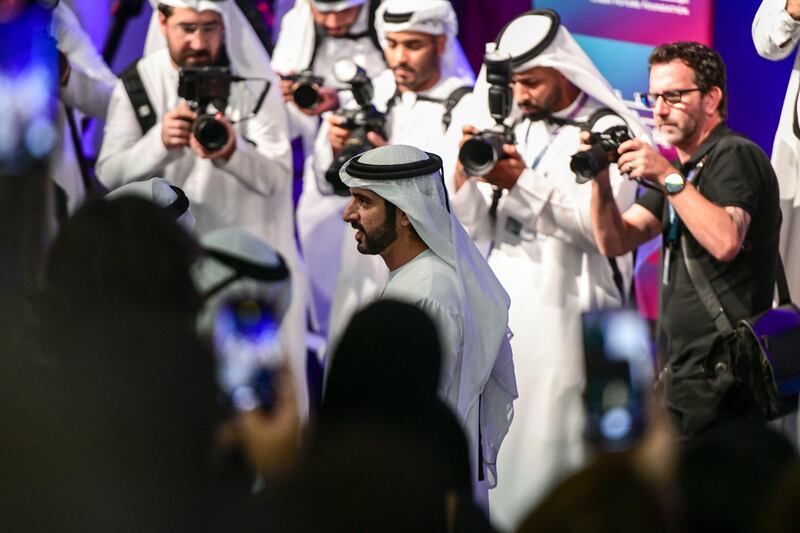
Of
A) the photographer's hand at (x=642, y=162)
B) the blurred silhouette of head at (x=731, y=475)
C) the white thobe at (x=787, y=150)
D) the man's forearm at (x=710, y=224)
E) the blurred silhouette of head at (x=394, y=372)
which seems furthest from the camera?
the white thobe at (x=787, y=150)

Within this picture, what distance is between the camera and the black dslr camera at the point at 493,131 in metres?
5.14

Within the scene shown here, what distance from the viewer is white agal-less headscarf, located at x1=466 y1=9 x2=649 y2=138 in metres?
5.49

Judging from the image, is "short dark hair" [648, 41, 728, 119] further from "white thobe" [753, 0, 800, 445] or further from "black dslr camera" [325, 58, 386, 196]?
"black dslr camera" [325, 58, 386, 196]

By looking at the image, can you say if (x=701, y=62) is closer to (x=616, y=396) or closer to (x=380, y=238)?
(x=380, y=238)

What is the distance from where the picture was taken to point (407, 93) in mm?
6277

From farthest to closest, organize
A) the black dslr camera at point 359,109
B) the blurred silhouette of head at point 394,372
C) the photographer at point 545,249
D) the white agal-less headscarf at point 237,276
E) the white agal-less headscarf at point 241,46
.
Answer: the white agal-less headscarf at point 241,46
the black dslr camera at point 359,109
the photographer at point 545,249
the white agal-less headscarf at point 237,276
the blurred silhouette of head at point 394,372

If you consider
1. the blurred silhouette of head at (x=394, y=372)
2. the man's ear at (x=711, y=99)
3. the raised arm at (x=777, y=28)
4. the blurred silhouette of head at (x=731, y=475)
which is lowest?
the man's ear at (x=711, y=99)

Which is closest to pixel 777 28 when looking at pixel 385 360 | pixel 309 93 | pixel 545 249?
pixel 545 249

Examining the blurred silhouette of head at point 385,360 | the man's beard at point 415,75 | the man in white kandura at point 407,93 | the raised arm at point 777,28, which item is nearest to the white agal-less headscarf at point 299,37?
the man in white kandura at point 407,93

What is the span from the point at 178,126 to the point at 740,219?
2368mm

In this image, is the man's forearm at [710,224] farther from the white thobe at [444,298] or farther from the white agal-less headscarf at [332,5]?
the white agal-less headscarf at [332,5]

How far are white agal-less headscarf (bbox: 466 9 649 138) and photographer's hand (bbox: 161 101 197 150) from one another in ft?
4.22

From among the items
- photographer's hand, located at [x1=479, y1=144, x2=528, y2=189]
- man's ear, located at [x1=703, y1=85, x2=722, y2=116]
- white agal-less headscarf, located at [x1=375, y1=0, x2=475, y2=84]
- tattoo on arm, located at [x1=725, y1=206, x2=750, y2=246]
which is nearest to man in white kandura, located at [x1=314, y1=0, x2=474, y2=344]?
white agal-less headscarf, located at [x1=375, y1=0, x2=475, y2=84]

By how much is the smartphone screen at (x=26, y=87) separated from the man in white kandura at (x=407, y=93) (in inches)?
50.0
